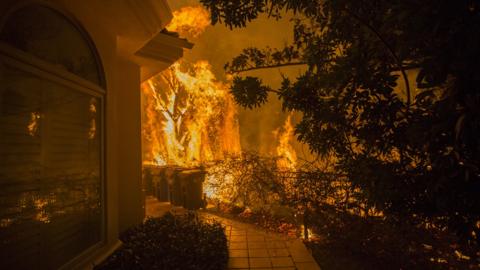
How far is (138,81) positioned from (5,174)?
403 cm

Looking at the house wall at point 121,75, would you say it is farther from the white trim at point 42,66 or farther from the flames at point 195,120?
the flames at point 195,120

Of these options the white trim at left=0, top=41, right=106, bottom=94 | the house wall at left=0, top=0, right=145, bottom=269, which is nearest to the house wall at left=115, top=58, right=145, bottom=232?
the house wall at left=0, top=0, right=145, bottom=269

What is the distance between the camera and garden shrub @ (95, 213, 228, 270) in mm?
3801

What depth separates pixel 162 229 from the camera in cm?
503

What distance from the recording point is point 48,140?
118 inches

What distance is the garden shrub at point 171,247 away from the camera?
3.80 m

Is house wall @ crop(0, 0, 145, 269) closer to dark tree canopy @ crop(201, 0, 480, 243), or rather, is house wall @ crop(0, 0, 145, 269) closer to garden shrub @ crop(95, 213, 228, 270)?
garden shrub @ crop(95, 213, 228, 270)

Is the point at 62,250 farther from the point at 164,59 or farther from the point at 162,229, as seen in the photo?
the point at 164,59

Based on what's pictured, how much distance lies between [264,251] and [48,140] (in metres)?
3.81

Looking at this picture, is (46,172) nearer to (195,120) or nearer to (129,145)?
(129,145)

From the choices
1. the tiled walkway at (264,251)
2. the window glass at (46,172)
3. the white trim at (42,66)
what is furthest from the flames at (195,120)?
the white trim at (42,66)

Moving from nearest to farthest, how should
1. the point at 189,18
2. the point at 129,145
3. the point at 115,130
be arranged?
the point at 115,130
the point at 129,145
the point at 189,18

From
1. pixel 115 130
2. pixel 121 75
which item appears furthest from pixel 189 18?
pixel 115 130

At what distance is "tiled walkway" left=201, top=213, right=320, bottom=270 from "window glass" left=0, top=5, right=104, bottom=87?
3.63 m
